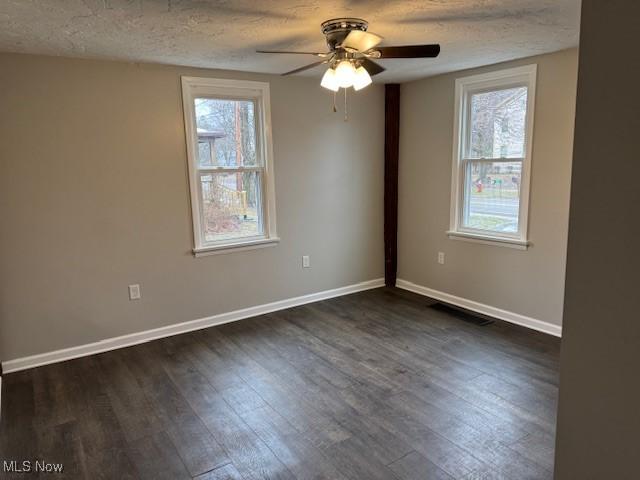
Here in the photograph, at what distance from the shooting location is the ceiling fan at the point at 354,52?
242cm

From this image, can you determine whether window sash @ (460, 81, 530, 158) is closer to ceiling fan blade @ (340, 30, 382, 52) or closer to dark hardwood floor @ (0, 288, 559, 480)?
dark hardwood floor @ (0, 288, 559, 480)

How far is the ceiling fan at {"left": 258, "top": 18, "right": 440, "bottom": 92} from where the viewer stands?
2.42m

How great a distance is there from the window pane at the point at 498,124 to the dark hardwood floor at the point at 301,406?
1608 mm

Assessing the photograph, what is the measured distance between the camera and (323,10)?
229cm

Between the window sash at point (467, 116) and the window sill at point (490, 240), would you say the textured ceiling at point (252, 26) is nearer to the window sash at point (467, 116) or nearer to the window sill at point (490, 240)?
the window sash at point (467, 116)

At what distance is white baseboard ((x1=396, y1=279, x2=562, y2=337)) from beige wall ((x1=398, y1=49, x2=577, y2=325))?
0.04m

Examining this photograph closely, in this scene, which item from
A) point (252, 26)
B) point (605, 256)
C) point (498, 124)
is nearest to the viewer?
point (605, 256)

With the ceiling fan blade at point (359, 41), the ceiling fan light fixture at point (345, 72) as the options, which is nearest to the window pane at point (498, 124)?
the ceiling fan blade at point (359, 41)

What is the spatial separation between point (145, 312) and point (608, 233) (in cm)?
358

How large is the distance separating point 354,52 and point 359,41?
0.35 ft

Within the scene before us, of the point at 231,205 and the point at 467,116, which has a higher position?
the point at 467,116

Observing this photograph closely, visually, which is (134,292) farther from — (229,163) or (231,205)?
(229,163)

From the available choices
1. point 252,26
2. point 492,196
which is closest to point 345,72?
point 252,26
